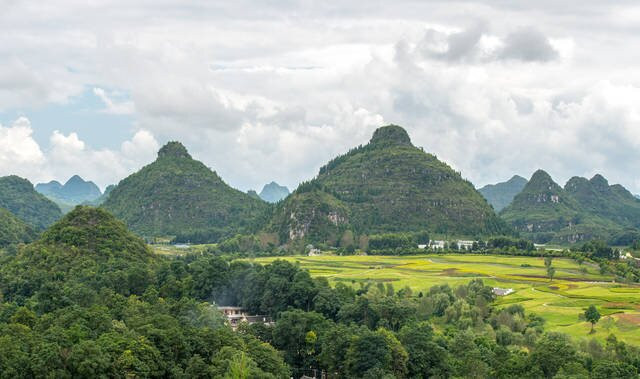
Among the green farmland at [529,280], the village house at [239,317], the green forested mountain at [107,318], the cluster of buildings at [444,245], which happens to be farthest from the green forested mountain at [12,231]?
the cluster of buildings at [444,245]

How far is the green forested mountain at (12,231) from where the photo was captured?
124400mm

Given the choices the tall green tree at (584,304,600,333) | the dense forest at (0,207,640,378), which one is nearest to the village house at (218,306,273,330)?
the dense forest at (0,207,640,378)

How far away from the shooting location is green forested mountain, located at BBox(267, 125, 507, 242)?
16600 centimetres

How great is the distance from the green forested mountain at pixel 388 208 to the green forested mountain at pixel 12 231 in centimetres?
5586

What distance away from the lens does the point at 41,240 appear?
89.8 meters

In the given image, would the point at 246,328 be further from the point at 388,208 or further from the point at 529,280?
the point at 388,208

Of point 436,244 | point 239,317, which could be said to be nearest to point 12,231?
point 239,317

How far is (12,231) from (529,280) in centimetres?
9091

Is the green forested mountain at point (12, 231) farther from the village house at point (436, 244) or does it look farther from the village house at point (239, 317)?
the village house at point (436, 244)

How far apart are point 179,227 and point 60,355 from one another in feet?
501

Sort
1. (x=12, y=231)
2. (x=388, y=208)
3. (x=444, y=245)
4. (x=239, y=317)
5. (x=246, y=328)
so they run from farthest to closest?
(x=388, y=208), (x=444, y=245), (x=12, y=231), (x=239, y=317), (x=246, y=328)

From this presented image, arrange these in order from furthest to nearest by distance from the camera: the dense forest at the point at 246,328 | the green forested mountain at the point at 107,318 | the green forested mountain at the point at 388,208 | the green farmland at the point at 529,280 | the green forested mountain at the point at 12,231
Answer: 1. the green forested mountain at the point at 388,208
2. the green forested mountain at the point at 12,231
3. the green farmland at the point at 529,280
4. the dense forest at the point at 246,328
5. the green forested mountain at the point at 107,318

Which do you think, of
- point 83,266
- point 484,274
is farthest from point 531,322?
point 83,266

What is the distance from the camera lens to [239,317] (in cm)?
7338
